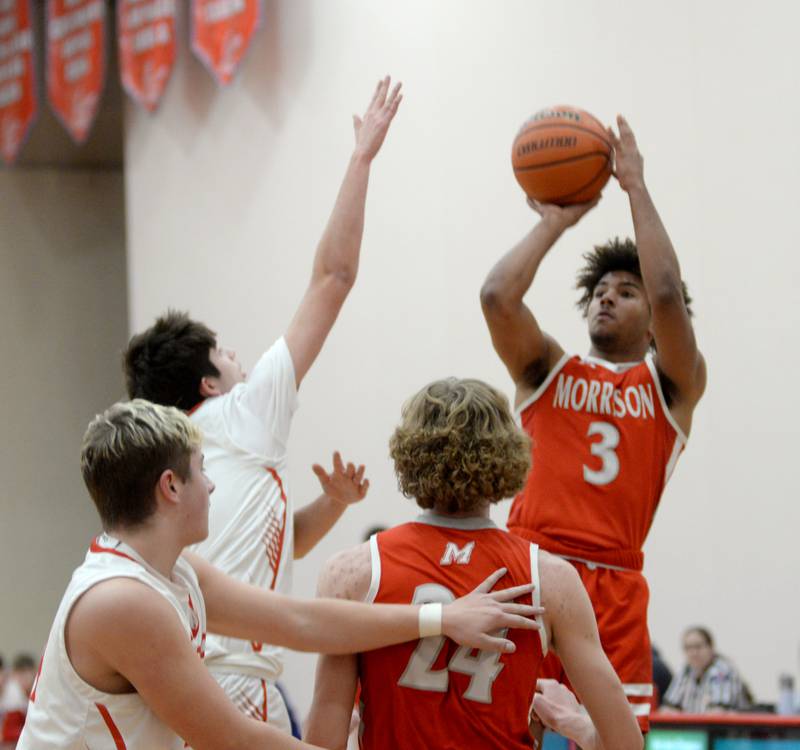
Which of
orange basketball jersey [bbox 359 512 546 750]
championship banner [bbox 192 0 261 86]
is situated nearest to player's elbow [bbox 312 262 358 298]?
orange basketball jersey [bbox 359 512 546 750]

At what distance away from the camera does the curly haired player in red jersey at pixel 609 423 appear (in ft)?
12.9

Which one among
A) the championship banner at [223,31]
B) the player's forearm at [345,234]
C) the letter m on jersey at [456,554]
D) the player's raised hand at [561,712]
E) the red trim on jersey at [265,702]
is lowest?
the red trim on jersey at [265,702]

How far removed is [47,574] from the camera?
15383 millimetres

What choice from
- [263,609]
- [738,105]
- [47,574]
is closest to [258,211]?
[738,105]

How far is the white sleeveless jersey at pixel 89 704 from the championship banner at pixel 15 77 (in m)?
11.4

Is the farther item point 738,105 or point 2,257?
point 2,257

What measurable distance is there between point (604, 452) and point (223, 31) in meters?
8.34

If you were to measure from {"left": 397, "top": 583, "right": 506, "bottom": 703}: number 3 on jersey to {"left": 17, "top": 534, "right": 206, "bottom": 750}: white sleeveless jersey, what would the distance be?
0.47 meters

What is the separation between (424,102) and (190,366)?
19.8 ft

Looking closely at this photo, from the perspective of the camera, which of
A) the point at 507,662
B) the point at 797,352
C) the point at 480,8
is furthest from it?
the point at 480,8

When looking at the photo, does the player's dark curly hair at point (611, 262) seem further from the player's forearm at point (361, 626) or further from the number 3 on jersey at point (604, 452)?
the player's forearm at point (361, 626)

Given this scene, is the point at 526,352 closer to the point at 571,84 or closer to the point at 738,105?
the point at 738,105

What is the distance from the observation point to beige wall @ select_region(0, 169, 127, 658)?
15.1 metres

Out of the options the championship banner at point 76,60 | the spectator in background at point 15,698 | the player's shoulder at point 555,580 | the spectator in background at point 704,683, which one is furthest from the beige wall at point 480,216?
the player's shoulder at point 555,580
